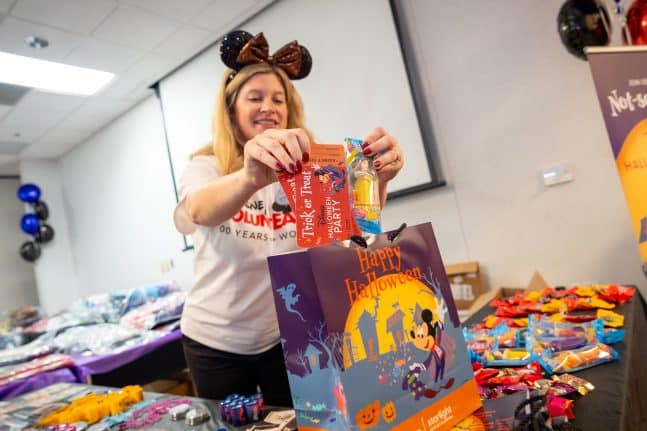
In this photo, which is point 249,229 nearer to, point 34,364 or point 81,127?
point 34,364

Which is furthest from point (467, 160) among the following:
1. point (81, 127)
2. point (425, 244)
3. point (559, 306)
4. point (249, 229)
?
point (81, 127)

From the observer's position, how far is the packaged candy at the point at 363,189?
646 mm

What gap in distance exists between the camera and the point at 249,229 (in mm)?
1000

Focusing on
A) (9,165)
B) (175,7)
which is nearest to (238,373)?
(175,7)

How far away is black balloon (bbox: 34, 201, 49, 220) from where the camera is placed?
192 inches

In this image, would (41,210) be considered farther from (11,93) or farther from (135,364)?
(135,364)

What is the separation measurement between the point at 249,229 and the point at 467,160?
154cm

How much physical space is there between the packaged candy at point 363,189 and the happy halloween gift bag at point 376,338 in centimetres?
Answer: 9

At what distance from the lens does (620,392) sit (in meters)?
0.70

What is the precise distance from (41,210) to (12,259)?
1017 millimetres

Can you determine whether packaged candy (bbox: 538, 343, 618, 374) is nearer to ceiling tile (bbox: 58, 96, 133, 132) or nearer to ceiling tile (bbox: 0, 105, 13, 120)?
ceiling tile (bbox: 58, 96, 133, 132)

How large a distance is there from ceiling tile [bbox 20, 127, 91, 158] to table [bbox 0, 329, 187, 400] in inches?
118

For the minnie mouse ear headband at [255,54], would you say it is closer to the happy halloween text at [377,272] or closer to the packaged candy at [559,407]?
the happy halloween text at [377,272]

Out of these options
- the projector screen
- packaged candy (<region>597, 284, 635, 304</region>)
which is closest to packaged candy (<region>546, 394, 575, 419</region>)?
packaged candy (<region>597, 284, 635, 304</region>)
